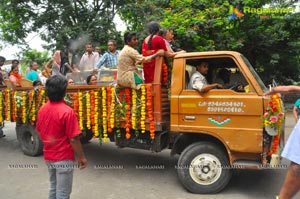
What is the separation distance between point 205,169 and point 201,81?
1.24 m

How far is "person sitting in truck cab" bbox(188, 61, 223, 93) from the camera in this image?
165 inches

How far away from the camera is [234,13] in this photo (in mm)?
10227

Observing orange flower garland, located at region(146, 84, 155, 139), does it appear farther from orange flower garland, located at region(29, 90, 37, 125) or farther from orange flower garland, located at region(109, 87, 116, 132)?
orange flower garland, located at region(29, 90, 37, 125)

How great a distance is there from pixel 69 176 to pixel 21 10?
10.7 meters

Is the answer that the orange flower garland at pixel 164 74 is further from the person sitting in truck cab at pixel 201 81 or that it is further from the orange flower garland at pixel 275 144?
the orange flower garland at pixel 275 144

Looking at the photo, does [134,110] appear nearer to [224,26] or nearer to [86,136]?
[86,136]

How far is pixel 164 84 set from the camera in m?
4.61

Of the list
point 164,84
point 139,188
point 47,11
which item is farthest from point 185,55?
point 47,11

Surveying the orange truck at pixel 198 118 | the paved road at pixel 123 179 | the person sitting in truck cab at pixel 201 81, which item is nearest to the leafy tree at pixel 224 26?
the paved road at pixel 123 179

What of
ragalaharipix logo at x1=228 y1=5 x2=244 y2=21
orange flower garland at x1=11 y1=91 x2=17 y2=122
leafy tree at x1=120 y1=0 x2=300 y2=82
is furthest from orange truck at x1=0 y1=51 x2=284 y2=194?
ragalaharipix logo at x1=228 y1=5 x2=244 y2=21

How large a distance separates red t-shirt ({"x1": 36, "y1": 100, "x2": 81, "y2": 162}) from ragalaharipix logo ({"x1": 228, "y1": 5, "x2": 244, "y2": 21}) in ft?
27.7

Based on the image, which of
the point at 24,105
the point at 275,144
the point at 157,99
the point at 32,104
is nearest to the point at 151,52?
the point at 157,99

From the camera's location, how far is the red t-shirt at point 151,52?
4.74m

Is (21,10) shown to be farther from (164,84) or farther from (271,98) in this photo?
(271,98)
